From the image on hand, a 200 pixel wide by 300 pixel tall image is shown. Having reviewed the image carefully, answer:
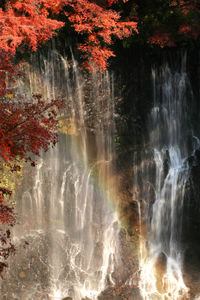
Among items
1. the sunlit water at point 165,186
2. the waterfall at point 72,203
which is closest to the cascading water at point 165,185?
the sunlit water at point 165,186

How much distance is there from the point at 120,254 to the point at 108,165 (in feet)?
11.3

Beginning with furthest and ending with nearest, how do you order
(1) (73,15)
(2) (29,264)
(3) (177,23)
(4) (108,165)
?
A: (4) (108,165) → (2) (29,264) → (3) (177,23) → (1) (73,15)

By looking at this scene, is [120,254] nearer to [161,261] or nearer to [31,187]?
[161,261]

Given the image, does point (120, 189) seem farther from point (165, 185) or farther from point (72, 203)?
point (72, 203)

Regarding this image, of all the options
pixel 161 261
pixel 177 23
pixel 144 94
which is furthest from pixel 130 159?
pixel 177 23

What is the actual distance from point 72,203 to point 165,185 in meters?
3.60

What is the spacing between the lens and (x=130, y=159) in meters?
11.4

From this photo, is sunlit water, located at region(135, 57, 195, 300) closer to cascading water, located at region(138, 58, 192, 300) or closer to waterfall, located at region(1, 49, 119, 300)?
cascading water, located at region(138, 58, 192, 300)

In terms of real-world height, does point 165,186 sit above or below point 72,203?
above

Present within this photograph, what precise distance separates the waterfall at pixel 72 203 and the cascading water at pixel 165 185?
1.39m

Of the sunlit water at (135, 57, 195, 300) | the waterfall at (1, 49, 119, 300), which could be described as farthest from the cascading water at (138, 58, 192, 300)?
the waterfall at (1, 49, 119, 300)

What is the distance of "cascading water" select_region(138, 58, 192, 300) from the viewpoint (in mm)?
11148

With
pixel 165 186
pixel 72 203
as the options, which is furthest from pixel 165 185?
pixel 72 203

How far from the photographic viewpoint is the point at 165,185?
445 inches
